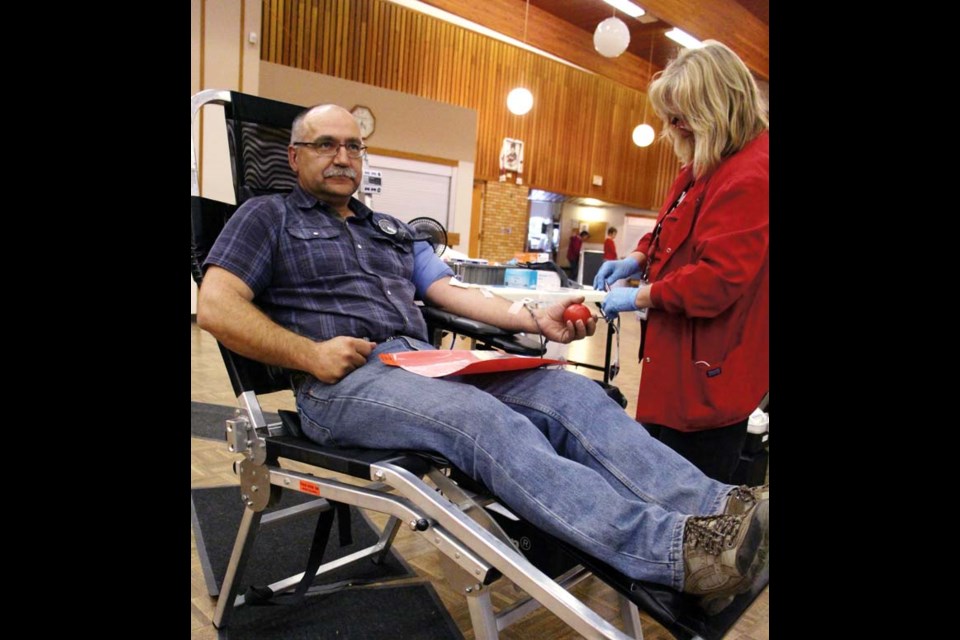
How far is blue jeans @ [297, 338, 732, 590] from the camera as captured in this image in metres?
1.06

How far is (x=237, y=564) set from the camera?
154cm

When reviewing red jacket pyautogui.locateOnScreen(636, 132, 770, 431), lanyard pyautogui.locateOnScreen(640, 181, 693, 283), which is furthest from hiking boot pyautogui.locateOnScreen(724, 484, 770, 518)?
lanyard pyautogui.locateOnScreen(640, 181, 693, 283)

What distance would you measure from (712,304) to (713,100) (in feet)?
1.49

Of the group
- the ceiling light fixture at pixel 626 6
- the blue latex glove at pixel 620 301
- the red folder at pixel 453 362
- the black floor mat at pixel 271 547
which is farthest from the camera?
the ceiling light fixture at pixel 626 6

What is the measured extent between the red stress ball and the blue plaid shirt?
0.40 m

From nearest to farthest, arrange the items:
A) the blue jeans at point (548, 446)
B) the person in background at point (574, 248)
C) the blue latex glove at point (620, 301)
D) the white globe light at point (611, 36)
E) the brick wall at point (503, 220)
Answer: the blue jeans at point (548, 446), the blue latex glove at point (620, 301), the white globe light at point (611, 36), the brick wall at point (503, 220), the person in background at point (574, 248)

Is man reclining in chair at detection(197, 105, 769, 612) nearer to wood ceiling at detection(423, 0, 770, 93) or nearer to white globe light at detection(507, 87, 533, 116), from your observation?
wood ceiling at detection(423, 0, 770, 93)

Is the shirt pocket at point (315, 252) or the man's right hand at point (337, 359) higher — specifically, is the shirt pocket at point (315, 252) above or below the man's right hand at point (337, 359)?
above

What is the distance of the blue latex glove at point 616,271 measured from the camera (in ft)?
6.43

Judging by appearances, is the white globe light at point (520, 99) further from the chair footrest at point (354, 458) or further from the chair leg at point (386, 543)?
the chair footrest at point (354, 458)

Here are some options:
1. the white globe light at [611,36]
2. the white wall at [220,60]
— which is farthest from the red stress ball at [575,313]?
the white globe light at [611,36]
